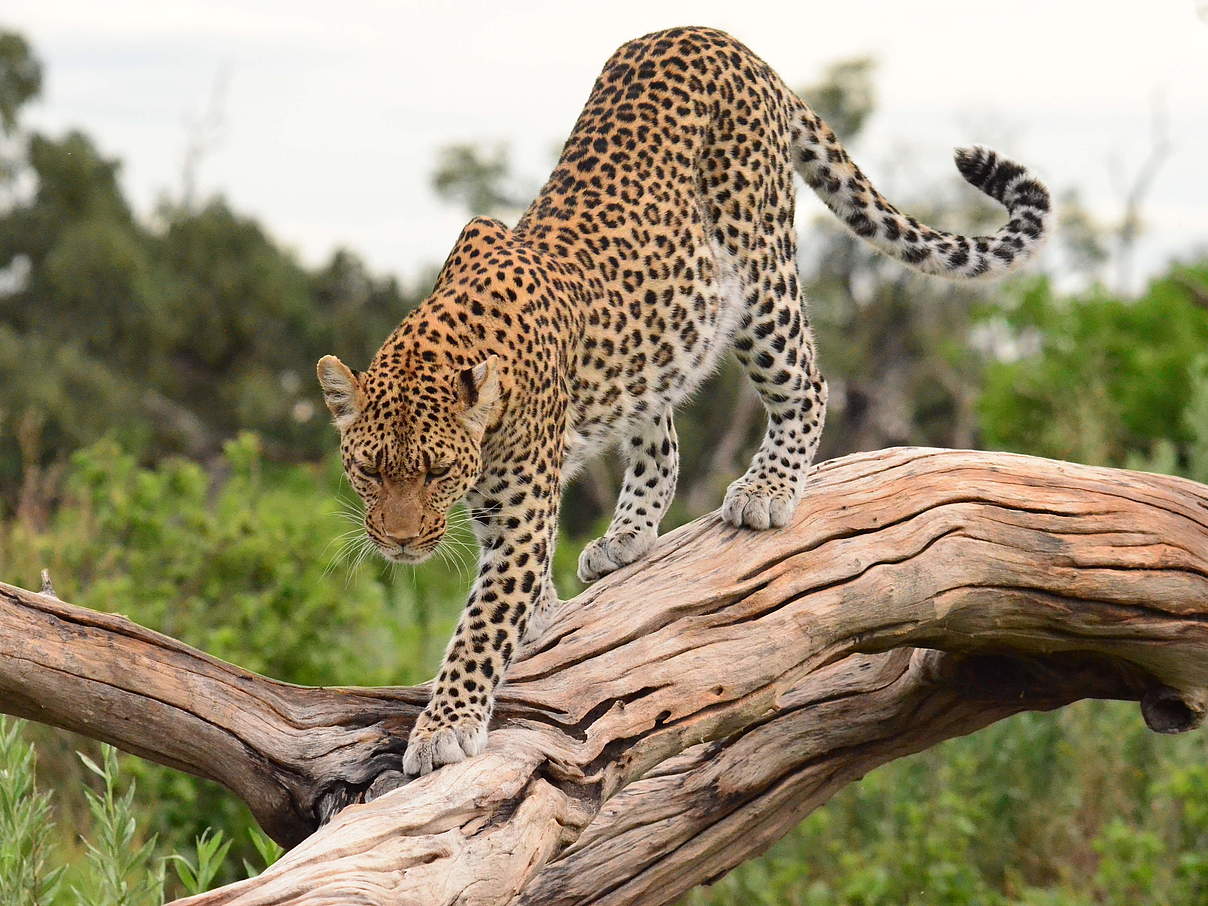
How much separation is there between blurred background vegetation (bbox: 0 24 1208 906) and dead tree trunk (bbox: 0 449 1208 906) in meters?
0.35

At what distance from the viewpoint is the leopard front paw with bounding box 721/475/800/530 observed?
5934 mm

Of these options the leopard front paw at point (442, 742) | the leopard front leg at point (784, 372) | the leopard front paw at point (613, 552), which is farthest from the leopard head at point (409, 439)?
the leopard front leg at point (784, 372)

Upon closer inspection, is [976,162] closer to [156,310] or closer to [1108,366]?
[1108,366]

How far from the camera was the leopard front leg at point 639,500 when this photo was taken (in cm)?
641

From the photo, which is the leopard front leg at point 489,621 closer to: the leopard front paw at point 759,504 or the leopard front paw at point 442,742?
the leopard front paw at point 442,742

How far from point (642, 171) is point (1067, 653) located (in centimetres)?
271

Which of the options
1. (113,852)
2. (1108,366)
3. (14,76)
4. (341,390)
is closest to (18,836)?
(113,852)

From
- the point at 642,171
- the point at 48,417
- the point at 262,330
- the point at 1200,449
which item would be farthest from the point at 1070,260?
the point at 642,171

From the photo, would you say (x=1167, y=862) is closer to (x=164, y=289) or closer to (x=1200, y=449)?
(x=1200, y=449)

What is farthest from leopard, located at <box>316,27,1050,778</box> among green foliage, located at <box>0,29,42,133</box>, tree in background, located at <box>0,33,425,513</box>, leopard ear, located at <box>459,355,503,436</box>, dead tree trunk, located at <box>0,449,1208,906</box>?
green foliage, located at <box>0,29,42,133</box>

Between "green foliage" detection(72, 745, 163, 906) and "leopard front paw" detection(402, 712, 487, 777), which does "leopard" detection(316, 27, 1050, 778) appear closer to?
"leopard front paw" detection(402, 712, 487, 777)

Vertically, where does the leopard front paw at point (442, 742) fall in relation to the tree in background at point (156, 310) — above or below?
below

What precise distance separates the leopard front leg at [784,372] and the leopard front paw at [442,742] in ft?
6.14

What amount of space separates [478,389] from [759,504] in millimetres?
1280
